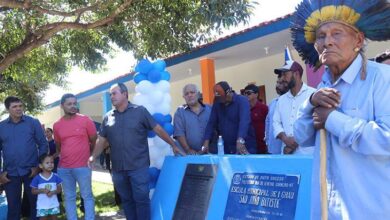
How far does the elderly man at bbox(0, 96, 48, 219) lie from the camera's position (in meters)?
5.75

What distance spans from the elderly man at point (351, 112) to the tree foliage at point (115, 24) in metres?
5.00

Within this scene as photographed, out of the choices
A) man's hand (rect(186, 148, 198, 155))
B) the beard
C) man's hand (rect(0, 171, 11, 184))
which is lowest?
man's hand (rect(0, 171, 11, 184))

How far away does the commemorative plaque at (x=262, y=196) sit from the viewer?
3572mm

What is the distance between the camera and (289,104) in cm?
439

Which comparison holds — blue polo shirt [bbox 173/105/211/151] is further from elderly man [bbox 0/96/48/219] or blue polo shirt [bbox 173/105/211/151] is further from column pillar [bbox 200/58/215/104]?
column pillar [bbox 200/58/215/104]

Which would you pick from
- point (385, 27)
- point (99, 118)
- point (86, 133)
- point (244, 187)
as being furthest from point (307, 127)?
point (99, 118)

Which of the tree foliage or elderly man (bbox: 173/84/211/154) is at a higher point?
the tree foliage

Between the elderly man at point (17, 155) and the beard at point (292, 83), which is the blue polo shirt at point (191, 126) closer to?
the beard at point (292, 83)

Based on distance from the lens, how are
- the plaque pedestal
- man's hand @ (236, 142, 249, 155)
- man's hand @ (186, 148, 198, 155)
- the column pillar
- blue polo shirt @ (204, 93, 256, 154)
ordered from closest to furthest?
1. the plaque pedestal
2. man's hand @ (236, 142, 249, 155)
3. blue polo shirt @ (204, 93, 256, 154)
4. man's hand @ (186, 148, 198, 155)
5. the column pillar

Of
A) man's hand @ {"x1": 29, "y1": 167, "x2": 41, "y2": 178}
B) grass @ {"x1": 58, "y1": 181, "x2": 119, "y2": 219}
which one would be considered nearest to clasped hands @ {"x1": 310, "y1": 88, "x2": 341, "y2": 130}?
man's hand @ {"x1": 29, "y1": 167, "x2": 41, "y2": 178}

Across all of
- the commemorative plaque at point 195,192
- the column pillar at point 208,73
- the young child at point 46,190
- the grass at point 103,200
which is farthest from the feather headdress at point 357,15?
the column pillar at point 208,73

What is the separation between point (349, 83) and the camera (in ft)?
6.16

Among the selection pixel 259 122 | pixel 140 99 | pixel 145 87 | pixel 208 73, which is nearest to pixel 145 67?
pixel 145 87

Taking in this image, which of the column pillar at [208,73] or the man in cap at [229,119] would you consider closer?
the man in cap at [229,119]
